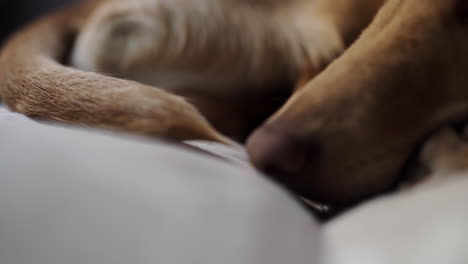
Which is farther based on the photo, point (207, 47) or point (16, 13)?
point (16, 13)

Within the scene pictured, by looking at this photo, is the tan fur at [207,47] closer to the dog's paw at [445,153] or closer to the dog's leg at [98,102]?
the dog's leg at [98,102]

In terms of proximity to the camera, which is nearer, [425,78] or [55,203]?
[55,203]

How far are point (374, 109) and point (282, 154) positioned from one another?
0.14 meters

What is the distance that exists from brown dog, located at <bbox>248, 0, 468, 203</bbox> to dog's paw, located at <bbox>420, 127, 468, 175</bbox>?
0.9 inches

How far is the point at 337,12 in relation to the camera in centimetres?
115

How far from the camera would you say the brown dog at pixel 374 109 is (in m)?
0.69

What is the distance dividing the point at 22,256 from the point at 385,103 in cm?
44

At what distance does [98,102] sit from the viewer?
2.73 feet

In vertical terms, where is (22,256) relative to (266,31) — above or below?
above

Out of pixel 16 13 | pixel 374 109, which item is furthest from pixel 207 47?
pixel 16 13

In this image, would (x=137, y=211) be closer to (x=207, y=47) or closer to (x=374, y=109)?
(x=374, y=109)

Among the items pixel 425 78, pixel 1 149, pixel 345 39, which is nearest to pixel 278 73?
pixel 345 39

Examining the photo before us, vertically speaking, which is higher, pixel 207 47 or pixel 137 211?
pixel 137 211

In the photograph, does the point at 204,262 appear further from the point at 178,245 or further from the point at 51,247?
the point at 51,247
